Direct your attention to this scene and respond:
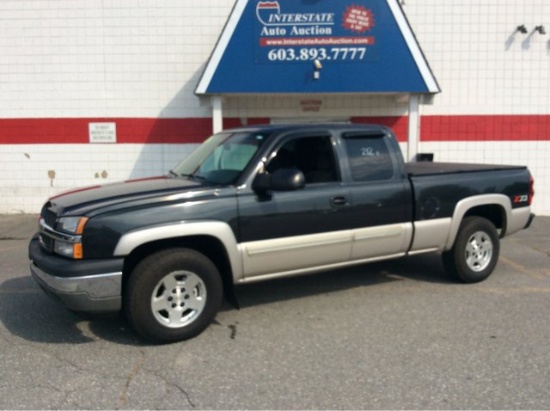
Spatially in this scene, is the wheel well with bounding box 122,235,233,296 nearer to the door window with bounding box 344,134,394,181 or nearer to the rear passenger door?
the rear passenger door

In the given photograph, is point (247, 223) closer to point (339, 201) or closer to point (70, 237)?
point (339, 201)

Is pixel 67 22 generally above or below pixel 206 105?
above

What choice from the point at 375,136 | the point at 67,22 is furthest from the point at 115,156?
the point at 375,136

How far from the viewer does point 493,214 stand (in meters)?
6.60

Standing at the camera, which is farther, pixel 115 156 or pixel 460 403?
pixel 115 156

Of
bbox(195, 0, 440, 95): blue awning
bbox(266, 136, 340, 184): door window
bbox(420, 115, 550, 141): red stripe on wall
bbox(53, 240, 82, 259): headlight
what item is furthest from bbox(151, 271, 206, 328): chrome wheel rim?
bbox(420, 115, 550, 141): red stripe on wall

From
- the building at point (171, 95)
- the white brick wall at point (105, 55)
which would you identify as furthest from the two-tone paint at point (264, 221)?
the white brick wall at point (105, 55)

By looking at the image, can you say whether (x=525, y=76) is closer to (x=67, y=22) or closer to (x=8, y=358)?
(x=67, y=22)

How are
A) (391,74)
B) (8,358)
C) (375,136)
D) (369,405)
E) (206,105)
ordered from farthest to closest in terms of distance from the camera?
1. (206,105)
2. (391,74)
3. (375,136)
4. (8,358)
5. (369,405)

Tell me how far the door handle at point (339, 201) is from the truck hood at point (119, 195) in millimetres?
1220

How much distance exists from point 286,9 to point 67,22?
16.7 ft

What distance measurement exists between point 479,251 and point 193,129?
296 inches

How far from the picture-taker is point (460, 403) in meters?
3.46

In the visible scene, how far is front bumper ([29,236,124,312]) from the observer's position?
4133 mm
